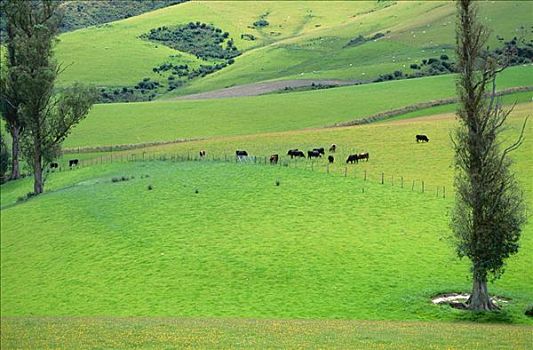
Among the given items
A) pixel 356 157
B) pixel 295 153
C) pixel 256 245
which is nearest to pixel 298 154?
pixel 295 153

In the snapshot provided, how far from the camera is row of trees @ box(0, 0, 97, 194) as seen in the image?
74750 millimetres

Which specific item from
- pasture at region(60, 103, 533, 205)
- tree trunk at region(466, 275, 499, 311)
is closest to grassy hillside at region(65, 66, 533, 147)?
pasture at region(60, 103, 533, 205)

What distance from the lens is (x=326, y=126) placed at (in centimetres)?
9938

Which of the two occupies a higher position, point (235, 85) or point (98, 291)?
point (235, 85)

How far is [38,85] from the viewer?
245 ft

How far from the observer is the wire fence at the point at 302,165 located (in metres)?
63.0

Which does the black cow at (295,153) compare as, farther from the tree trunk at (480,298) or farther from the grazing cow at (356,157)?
the tree trunk at (480,298)

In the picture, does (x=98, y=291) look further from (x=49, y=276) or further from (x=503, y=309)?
(x=503, y=309)

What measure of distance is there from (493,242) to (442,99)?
61009 millimetres

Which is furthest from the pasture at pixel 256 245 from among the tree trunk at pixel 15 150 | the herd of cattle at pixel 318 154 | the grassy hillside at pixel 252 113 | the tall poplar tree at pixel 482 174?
the tall poplar tree at pixel 482 174

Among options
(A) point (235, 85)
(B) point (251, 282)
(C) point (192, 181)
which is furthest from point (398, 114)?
(A) point (235, 85)

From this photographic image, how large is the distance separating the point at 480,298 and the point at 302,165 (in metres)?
33.1

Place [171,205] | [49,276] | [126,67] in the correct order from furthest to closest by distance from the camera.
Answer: [126,67] → [171,205] → [49,276]

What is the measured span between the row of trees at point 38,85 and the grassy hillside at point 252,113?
75.6 ft
